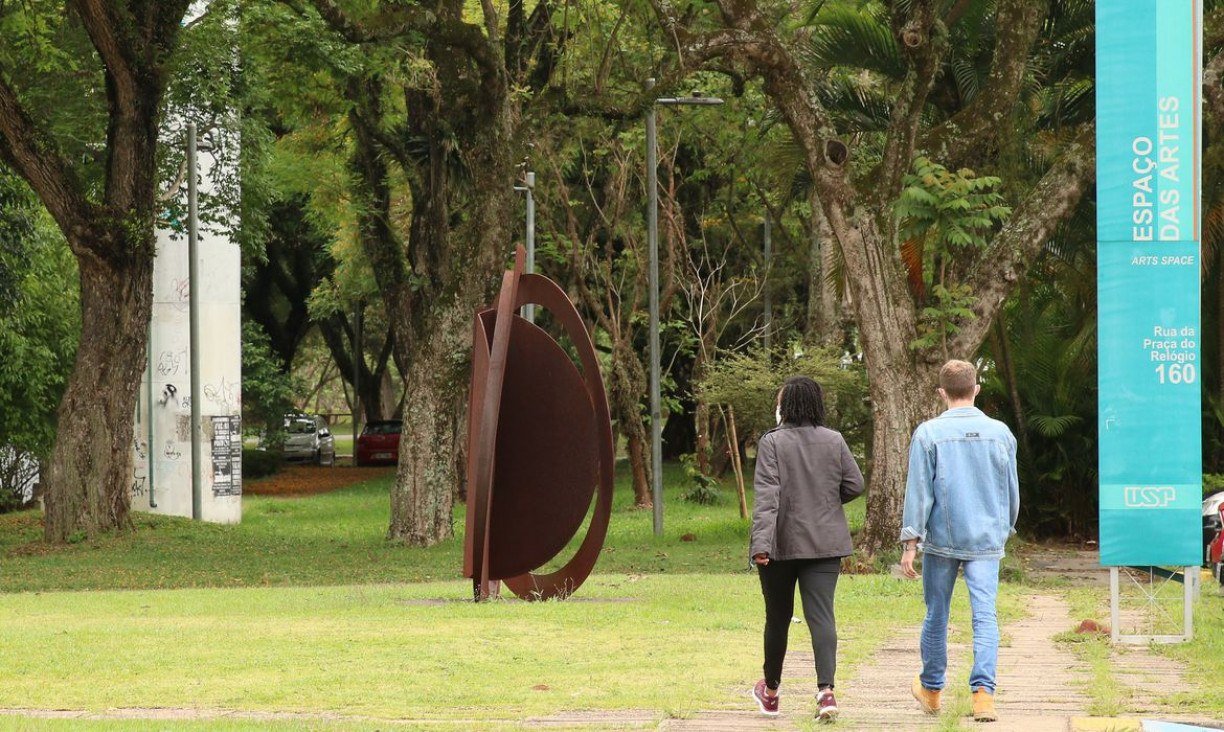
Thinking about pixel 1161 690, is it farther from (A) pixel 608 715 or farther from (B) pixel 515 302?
(B) pixel 515 302

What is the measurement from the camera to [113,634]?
11305 mm

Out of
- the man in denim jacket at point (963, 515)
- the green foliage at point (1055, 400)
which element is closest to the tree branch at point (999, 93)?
the green foliage at point (1055, 400)

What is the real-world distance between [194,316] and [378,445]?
2065 cm

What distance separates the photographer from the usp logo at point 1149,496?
1012cm

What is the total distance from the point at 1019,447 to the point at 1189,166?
13060 mm

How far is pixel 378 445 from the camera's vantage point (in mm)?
48344

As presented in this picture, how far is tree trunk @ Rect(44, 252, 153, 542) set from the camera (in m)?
22.9

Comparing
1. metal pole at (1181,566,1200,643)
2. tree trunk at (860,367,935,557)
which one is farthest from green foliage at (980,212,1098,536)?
metal pole at (1181,566,1200,643)

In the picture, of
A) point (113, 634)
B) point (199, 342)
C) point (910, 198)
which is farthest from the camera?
point (199, 342)

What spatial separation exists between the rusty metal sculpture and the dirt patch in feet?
80.1

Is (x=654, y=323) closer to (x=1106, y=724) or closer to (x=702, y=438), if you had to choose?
(x=702, y=438)

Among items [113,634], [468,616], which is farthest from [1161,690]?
[113,634]

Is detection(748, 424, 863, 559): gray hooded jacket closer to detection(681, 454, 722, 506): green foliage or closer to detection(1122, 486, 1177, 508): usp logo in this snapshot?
detection(1122, 486, 1177, 508): usp logo

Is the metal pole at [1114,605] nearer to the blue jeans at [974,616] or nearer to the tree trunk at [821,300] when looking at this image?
the blue jeans at [974,616]
